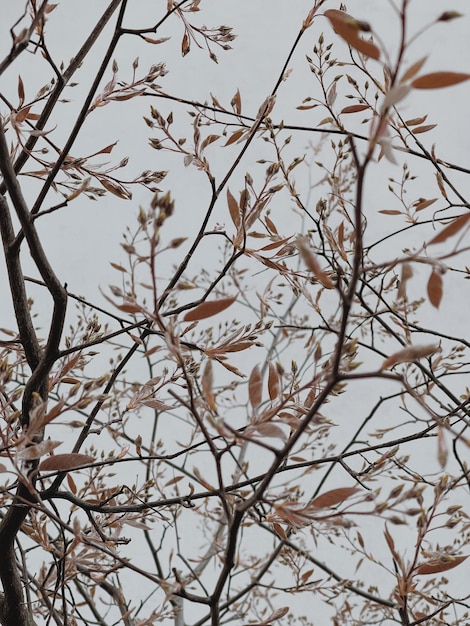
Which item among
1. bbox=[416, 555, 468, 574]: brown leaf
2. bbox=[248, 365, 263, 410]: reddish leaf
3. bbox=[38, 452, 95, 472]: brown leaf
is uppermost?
bbox=[38, 452, 95, 472]: brown leaf

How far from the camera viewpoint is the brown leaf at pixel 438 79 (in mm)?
247

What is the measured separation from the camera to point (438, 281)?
29 centimetres

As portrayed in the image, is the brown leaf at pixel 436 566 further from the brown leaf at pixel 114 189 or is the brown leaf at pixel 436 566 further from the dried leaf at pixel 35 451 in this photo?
the brown leaf at pixel 114 189

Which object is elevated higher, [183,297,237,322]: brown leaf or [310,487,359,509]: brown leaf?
[183,297,237,322]: brown leaf

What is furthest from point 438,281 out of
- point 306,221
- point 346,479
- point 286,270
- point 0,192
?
point 306,221

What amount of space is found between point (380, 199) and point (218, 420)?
198 centimetres

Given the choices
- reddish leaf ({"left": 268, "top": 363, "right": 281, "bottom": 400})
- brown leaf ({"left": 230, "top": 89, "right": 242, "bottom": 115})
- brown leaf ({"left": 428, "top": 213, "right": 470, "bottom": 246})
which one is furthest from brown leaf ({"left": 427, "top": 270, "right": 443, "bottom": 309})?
brown leaf ({"left": 230, "top": 89, "right": 242, "bottom": 115})

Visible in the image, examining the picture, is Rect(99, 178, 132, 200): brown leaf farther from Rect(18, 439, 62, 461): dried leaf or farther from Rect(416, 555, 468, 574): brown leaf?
Rect(416, 555, 468, 574): brown leaf

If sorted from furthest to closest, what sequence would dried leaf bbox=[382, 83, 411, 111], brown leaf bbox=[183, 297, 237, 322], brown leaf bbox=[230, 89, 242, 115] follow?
brown leaf bbox=[230, 89, 242, 115], brown leaf bbox=[183, 297, 237, 322], dried leaf bbox=[382, 83, 411, 111]

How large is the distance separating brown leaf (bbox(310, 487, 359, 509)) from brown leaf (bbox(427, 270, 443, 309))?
91 mm

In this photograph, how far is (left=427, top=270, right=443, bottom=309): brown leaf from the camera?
0.29m

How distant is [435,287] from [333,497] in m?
0.10

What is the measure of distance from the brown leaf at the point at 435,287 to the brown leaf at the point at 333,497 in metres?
0.09

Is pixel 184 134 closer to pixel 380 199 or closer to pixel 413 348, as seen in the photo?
pixel 380 199
